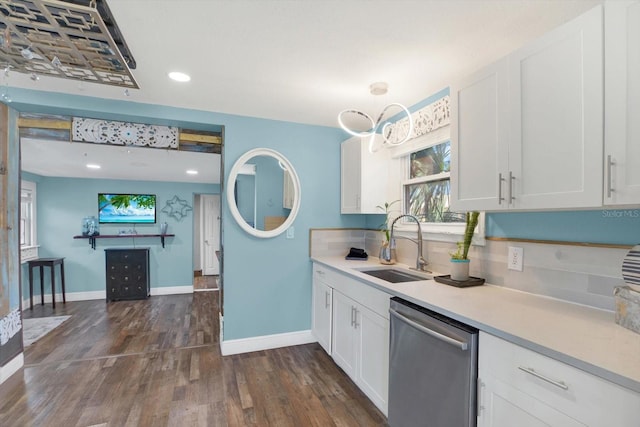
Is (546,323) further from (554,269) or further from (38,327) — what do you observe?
(38,327)

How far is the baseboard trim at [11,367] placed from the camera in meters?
2.40

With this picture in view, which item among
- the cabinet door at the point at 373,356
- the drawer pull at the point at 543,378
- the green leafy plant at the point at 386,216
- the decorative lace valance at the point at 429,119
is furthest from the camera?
the green leafy plant at the point at 386,216

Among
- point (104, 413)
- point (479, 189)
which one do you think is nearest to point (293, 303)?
point (104, 413)

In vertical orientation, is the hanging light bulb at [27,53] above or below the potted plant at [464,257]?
above

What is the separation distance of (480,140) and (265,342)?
263 cm

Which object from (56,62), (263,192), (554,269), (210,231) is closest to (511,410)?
(554,269)

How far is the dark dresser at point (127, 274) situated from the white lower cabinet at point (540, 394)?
5658 mm

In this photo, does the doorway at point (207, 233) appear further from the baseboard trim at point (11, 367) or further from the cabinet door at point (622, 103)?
the cabinet door at point (622, 103)

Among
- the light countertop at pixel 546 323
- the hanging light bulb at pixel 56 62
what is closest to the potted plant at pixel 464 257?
the light countertop at pixel 546 323

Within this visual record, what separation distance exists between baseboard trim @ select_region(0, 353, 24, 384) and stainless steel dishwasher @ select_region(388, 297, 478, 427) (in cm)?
298

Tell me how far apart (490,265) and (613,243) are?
0.65 metres

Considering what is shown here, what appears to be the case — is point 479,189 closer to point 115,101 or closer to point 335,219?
point 335,219

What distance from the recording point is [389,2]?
1.40m

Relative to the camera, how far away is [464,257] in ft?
6.48
